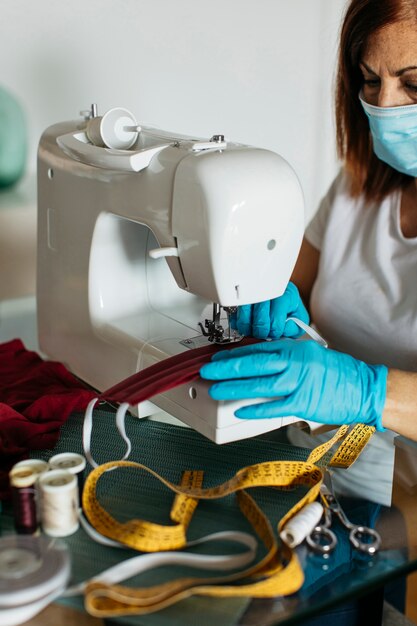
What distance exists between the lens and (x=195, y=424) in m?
1.25

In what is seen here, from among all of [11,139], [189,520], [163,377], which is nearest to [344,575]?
[189,520]

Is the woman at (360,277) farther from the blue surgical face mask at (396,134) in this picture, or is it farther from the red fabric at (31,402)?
the red fabric at (31,402)

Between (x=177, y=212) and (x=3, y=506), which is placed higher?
(x=177, y=212)

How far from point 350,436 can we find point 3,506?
2.01 ft

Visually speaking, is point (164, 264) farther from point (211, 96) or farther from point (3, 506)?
point (211, 96)

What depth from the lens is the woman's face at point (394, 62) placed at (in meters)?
1.50

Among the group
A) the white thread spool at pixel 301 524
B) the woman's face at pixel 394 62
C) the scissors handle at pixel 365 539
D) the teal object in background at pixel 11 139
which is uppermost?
the woman's face at pixel 394 62

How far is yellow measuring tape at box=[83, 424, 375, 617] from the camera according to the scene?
0.93 metres

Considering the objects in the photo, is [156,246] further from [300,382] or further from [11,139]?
[11,139]

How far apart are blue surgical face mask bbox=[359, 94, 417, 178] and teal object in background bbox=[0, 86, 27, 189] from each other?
930mm

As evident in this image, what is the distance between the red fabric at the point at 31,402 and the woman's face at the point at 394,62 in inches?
35.0

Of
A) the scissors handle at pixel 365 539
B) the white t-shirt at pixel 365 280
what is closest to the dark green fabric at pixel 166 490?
the scissors handle at pixel 365 539

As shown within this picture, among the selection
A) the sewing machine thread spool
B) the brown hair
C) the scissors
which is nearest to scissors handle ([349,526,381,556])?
the scissors

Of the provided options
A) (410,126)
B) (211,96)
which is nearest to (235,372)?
(410,126)
